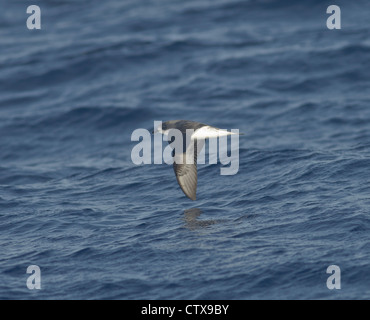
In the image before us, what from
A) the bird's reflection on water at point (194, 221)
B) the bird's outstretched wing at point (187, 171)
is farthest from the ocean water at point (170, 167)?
the bird's outstretched wing at point (187, 171)

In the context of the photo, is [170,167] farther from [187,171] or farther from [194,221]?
[194,221]

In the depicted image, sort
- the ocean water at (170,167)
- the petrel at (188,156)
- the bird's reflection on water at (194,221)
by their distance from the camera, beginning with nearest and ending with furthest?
the ocean water at (170,167) → the bird's reflection on water at (194,221) → the petrel at (188,156)

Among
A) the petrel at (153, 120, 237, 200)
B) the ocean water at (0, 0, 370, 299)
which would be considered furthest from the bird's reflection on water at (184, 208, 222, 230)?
the petrel at (153, 120, 237, 200)

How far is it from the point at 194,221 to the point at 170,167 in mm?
4092

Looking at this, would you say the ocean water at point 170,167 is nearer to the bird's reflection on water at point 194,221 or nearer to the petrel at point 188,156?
the bird's reflection on water at point 194,221

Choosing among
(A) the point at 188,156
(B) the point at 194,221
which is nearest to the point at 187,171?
(A) the point at 188,156

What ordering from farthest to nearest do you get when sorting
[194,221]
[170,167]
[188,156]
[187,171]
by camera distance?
1. [170,167]
2. [188,156]
3. [187,171]
4. [194,221]

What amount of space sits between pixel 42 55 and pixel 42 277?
1451 centimetres

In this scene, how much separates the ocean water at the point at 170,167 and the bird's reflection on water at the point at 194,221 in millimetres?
55

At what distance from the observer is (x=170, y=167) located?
16.2 metres

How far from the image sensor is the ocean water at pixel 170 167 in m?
10.3

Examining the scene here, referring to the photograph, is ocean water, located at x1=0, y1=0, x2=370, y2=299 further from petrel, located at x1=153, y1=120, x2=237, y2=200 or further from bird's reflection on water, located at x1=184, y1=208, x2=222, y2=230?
petrel, located at x1=153, y1=120, x2=237, y2=200

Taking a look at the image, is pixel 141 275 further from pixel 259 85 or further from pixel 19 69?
pixel 19 69
